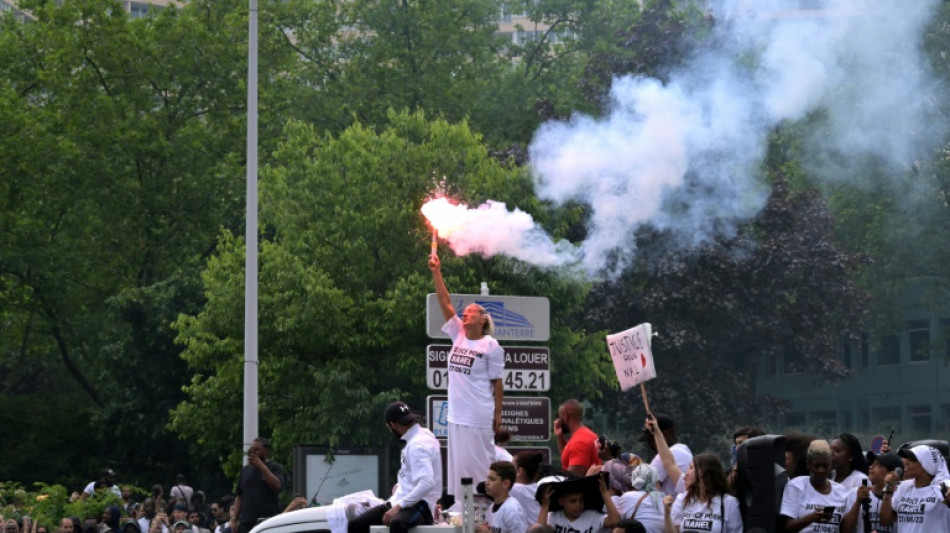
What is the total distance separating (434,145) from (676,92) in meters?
5.45

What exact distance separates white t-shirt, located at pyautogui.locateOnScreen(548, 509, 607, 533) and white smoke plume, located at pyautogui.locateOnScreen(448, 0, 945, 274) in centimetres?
799

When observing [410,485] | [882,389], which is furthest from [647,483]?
[882,389]

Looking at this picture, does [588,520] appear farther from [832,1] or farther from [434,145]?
[832,1]

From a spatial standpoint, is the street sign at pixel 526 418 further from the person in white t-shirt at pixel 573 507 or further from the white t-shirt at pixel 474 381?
the person in white t-shirt at pixel 573 507

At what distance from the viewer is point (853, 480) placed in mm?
11812

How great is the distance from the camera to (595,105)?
126ft

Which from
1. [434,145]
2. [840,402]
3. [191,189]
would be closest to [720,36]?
[434,145]

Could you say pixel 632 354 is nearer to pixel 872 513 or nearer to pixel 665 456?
pixel 665 456

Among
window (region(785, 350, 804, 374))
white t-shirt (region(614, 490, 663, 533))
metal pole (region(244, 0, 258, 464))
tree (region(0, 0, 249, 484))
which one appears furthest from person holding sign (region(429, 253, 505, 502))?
window (region(785, 350, 804, 374))

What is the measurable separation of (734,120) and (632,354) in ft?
58.2

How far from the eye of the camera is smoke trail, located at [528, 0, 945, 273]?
81.6 feet

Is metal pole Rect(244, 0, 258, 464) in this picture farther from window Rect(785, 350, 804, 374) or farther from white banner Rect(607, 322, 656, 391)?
window Rect(785, 350, 804, 374)

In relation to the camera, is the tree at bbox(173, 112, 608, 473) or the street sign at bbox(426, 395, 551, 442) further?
the tree at bbox(173, 112, 608, 473)

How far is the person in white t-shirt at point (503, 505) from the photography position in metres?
11.5
